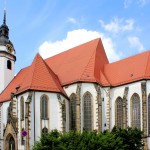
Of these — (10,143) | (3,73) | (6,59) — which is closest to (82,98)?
(10,143)

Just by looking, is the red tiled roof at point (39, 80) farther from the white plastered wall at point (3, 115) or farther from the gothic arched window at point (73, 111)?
the white plastered wall at point (3, 115)

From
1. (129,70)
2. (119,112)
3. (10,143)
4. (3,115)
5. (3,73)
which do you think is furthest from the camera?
(3,73)

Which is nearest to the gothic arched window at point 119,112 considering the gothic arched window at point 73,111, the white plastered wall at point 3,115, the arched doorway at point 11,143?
the gothic arched window at point 73,111

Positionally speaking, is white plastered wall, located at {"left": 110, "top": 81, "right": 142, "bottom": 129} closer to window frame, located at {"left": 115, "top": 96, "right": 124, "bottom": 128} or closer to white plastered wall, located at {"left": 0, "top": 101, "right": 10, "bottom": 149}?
window frame, located at {"left": 115, "top": 96, "right": 124, "bottom": 128}

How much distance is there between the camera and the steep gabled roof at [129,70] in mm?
45591

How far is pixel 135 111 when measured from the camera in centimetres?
4497

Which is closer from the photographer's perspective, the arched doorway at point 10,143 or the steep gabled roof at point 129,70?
the steep gabled roof at point 129,70

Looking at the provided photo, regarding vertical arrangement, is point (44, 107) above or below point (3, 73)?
below

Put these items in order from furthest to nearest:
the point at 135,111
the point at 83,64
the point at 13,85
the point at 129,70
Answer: the point at 13,85 < the point at 83,64 < the point at 129,70 < the point at 135,111

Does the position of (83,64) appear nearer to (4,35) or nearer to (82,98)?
(82,98)

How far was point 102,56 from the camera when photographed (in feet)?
169

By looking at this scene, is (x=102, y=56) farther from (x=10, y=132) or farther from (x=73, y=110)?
(x=10, y=132)

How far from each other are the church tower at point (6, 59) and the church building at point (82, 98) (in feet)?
19.0

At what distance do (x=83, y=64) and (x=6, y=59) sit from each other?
1376cm
